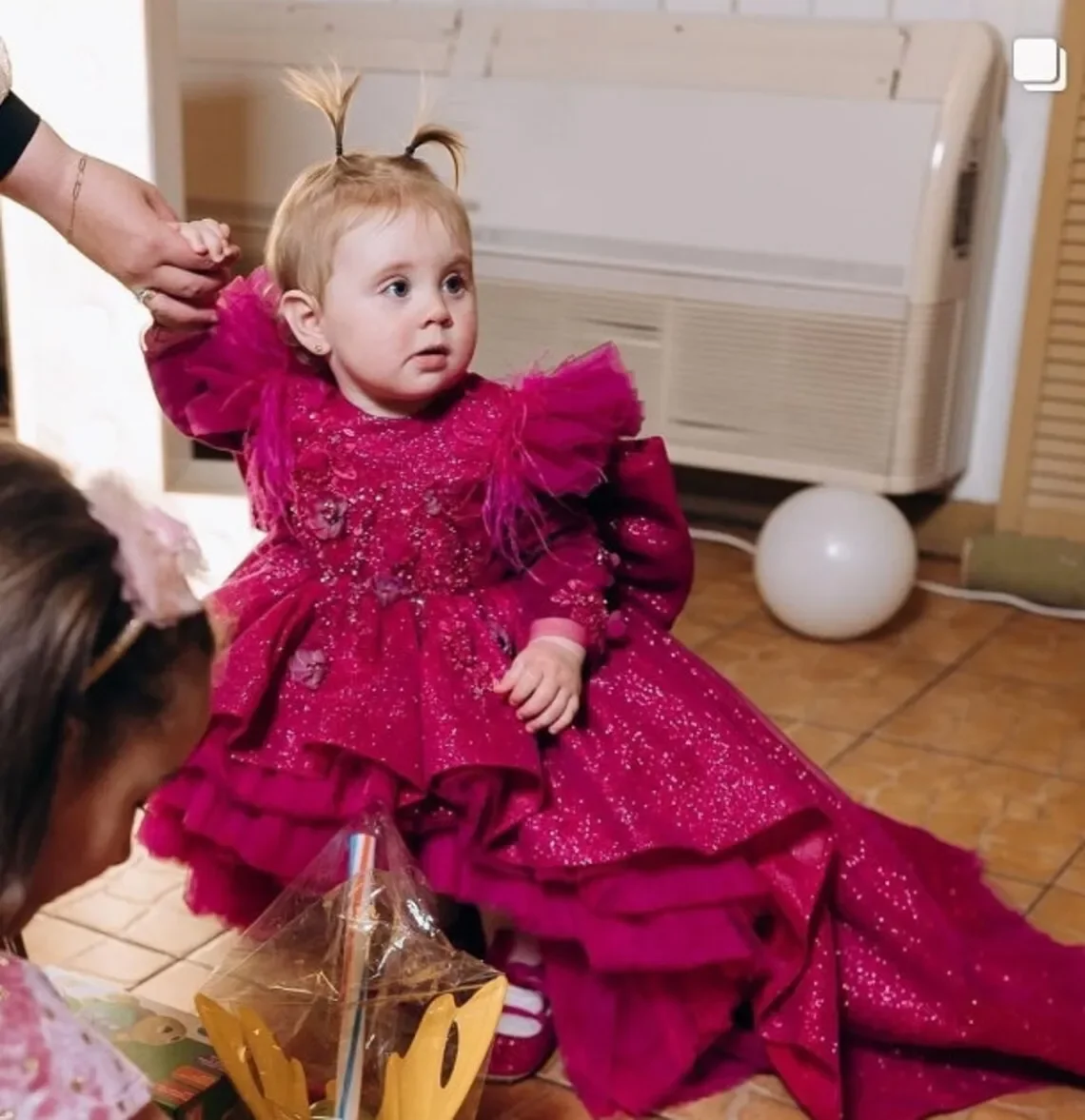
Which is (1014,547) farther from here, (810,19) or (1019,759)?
(810,19)

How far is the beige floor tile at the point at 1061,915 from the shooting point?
1.17 m

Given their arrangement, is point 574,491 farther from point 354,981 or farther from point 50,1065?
point 50,1065

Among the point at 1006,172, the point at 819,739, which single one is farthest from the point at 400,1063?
the point at 1006,172

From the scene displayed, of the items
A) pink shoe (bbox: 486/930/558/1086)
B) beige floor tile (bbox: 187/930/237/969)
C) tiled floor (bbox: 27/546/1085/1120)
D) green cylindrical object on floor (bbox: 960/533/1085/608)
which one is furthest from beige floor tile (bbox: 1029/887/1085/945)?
green cylindrical object on floor (bbox: 960/533/1085/608)

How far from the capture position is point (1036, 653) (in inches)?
69.5

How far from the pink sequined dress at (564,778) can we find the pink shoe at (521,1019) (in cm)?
3

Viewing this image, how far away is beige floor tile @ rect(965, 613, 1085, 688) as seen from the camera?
5.58 ft

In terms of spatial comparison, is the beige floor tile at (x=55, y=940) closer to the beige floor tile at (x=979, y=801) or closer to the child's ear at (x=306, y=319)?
the child's ear at (x=306, y=319)

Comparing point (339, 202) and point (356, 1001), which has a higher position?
point (339, 202)

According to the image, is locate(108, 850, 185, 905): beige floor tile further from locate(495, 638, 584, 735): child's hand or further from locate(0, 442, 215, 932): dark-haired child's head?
locate(0, 442, 215, 932): dark-haired child's head

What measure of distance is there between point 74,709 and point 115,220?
50 centimetres

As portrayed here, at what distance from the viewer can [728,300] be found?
6.39ft

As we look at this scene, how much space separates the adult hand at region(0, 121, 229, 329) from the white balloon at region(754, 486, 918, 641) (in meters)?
0.88

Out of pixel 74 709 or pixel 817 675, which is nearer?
pixel 74 709
